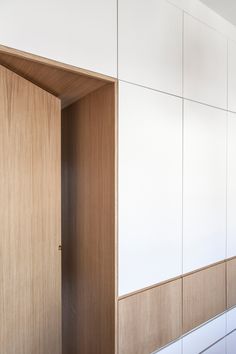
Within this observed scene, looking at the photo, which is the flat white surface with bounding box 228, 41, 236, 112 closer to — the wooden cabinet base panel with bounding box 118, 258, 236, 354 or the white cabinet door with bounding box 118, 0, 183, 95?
the white cabinet door with bounding box 118, 0, 183, 95

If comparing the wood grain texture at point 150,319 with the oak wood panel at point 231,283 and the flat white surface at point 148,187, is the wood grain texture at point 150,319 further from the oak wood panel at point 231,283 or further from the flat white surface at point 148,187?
the oak wood panel at point 231,283

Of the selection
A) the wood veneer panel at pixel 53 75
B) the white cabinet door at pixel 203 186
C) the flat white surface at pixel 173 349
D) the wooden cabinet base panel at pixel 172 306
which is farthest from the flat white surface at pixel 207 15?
the flat white surface at pixel 173 349

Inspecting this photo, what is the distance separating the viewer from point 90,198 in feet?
5.74

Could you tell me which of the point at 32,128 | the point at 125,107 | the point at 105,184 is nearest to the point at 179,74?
the point at 125,107

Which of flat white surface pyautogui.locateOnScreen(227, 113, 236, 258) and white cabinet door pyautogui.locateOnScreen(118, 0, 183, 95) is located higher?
white cabinet door pyautogui.locateOnScreen(118, 0, 183, 95)

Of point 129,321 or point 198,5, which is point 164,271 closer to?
point 129,321

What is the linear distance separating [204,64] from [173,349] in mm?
2124

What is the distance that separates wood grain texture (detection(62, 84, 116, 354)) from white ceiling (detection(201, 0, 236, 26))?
125cm

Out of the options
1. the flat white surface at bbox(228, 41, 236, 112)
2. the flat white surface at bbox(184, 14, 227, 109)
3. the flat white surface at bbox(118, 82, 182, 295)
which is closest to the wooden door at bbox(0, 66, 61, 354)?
the flat white surface at bbox(118, 82, 182, 295)

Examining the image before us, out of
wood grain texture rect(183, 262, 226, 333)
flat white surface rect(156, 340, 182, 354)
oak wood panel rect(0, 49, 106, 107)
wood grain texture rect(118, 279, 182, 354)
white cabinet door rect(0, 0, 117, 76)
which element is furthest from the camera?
wood grain texture rect(183, 262, 226, 333)

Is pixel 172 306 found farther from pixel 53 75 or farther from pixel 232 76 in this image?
pixel 232 76

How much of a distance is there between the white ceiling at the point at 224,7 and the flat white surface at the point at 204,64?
16cm

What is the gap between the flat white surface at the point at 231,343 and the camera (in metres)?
2.26

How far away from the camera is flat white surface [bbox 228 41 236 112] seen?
7.72ft
